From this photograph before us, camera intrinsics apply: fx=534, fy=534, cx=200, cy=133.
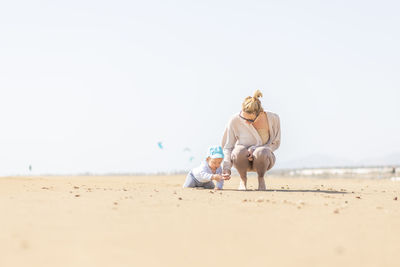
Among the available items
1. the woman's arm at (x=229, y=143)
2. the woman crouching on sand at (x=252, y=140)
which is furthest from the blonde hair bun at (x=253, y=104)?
the woman's arm at (x=229, y=143)

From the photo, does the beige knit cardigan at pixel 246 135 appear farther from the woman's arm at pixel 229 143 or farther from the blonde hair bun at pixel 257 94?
the blonde hair bun at pixel 257 94

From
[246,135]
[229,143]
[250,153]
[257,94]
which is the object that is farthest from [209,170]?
[257,94]

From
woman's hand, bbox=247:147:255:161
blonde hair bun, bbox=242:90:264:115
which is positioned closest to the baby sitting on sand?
woman's hand, bbox=247:147:255:161

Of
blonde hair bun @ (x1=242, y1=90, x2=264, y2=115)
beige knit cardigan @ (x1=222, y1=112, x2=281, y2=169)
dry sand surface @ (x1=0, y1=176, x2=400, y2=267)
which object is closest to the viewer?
dry sand surface @ (x1=0, y1=176, x2=400, y2=267)

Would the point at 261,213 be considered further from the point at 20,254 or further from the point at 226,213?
the point at 20,254

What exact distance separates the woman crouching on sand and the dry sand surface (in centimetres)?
324

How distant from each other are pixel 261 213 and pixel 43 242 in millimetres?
2441

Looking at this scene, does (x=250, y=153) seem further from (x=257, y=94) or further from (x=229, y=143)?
(x=257, y=94)

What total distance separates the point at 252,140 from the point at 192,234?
19.1ft

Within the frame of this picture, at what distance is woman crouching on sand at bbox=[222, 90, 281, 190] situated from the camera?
9.72 m

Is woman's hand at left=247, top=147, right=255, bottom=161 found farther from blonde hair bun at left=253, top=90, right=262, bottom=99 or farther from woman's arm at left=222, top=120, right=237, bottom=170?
blonde hair bun at left=253, top=90, right=262, bottom=99

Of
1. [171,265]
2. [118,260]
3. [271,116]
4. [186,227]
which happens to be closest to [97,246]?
[118,260]

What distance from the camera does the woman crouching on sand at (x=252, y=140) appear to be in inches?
383

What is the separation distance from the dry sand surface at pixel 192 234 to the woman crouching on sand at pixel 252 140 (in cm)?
324
